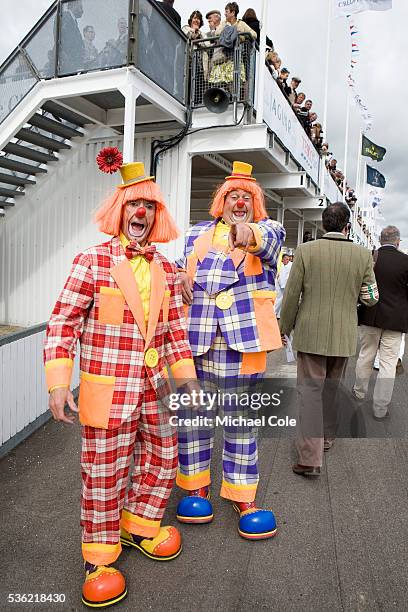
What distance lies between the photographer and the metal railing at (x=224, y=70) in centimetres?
668

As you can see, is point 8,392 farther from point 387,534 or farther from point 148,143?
point 148,143

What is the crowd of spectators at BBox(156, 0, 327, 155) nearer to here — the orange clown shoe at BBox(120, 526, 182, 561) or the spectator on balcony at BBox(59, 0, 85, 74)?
the spectator on balcony at BBox(59, 0, 85, 74)

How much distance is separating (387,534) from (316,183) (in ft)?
35.7

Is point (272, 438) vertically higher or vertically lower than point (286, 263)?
lower

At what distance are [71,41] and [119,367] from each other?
5.57m

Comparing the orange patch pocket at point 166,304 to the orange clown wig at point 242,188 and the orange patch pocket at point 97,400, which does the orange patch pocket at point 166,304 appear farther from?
the orange clown wig at point 242,188

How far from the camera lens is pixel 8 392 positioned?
3492mm

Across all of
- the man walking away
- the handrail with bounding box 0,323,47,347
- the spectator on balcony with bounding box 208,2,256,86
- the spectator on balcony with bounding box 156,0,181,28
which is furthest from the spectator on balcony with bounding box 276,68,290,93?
the handrail with bounding box 0,323,47,347

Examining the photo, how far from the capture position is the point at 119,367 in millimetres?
2061

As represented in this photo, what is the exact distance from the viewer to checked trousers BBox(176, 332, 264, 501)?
98.7 inches

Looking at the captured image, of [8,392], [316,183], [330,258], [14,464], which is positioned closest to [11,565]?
[14,464]

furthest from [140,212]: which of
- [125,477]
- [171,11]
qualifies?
[171,11]

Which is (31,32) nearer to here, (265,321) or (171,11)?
(171,11)

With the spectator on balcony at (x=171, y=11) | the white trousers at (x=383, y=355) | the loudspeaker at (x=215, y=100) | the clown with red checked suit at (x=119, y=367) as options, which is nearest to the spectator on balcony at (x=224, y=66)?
the loudspeaker at (x=215, y=100)
